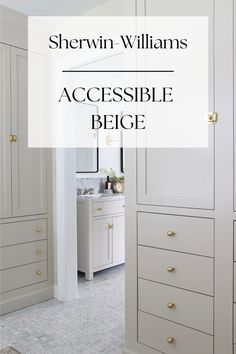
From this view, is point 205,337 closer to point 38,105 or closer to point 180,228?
point 180,228

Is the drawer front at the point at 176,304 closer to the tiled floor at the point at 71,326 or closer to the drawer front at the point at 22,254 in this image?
the tiled floor at the point at 71,326

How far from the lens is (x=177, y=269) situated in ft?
5.60

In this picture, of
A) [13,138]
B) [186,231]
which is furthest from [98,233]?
[186,231]

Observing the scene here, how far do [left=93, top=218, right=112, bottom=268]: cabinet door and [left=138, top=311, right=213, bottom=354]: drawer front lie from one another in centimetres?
165

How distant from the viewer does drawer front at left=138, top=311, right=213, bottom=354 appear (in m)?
1.62

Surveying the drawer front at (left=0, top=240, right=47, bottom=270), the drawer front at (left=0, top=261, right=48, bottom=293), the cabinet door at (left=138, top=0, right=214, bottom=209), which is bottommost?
the drawer front at (left=0, top=261, right=48, bottom=293)

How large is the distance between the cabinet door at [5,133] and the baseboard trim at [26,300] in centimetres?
72

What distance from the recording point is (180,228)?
169 centimetres

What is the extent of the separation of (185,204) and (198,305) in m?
0.53

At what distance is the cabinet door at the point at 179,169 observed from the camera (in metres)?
1.58

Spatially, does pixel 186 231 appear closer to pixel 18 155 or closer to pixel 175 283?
pixel 175 283

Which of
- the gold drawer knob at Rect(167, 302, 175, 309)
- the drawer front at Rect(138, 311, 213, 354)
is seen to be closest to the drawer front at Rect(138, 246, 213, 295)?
the gold drawer knob at Rect(167, 302, 175, 309)

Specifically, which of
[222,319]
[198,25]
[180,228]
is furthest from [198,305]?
[198,25]

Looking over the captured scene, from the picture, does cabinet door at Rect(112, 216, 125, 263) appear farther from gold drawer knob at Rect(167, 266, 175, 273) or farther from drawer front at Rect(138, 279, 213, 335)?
gold drawer knob at Rect(167, 266, 175, 273)
